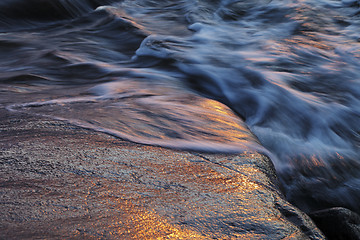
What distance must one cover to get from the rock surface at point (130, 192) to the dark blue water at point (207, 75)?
0.85 ft

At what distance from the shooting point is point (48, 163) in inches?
67.2

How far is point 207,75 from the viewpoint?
4355mm

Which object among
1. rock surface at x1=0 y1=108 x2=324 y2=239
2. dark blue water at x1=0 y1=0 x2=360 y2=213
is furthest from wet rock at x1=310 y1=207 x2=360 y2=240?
dark blue water at x1=0 y1=0 x2=360 y2=213

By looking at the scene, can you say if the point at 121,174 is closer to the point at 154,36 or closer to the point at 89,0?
the point at 154,36

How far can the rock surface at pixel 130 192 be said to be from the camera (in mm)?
1317

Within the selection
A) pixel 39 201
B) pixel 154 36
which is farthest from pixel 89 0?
pixel 39 201

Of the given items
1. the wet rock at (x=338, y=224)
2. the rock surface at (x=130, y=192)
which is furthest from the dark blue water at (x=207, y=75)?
the wet rock at (x=338, y=224)

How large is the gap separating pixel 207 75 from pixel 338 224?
2.70 m

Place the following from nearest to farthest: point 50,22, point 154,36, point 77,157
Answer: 1. point 77,157
2. point 154,36
3. point 50,22

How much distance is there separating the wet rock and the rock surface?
341mm

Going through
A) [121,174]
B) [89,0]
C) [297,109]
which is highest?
[89,0]

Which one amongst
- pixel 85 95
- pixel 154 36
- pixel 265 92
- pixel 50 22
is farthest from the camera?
pixel 50 22

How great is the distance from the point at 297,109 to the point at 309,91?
0.59m

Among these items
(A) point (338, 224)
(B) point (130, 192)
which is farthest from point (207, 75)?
(B) point (130, 192)
